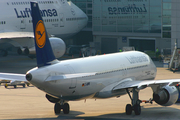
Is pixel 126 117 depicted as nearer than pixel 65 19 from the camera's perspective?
Yes

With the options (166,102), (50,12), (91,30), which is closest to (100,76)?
(166,102)

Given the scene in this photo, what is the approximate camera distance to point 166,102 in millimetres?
20281

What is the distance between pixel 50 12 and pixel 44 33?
115 ft

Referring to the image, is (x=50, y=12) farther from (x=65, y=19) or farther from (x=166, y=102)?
(x=166, y=102)

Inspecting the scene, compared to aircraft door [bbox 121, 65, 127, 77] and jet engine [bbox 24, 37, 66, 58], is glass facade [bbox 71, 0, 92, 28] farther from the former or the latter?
aircraft door [bbox 121, 65, 127, 77]

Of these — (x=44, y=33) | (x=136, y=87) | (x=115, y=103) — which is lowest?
(x=115, y=103)

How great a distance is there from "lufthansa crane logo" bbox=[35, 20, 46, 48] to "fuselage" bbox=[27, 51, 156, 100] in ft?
4.11

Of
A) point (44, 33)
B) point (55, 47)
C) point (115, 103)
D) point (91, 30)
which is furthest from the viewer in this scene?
point (91, 30)

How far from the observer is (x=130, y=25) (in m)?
55.2

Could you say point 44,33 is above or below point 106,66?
above

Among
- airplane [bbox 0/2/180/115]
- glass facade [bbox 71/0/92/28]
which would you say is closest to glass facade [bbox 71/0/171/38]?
glass facade [bbox 71/0/92/28]

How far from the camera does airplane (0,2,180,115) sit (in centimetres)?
1716

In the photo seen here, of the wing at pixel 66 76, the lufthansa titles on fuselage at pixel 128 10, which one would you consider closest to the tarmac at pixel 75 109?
the wing at pixel 66 76

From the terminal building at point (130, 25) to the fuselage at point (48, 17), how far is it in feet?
12.3
